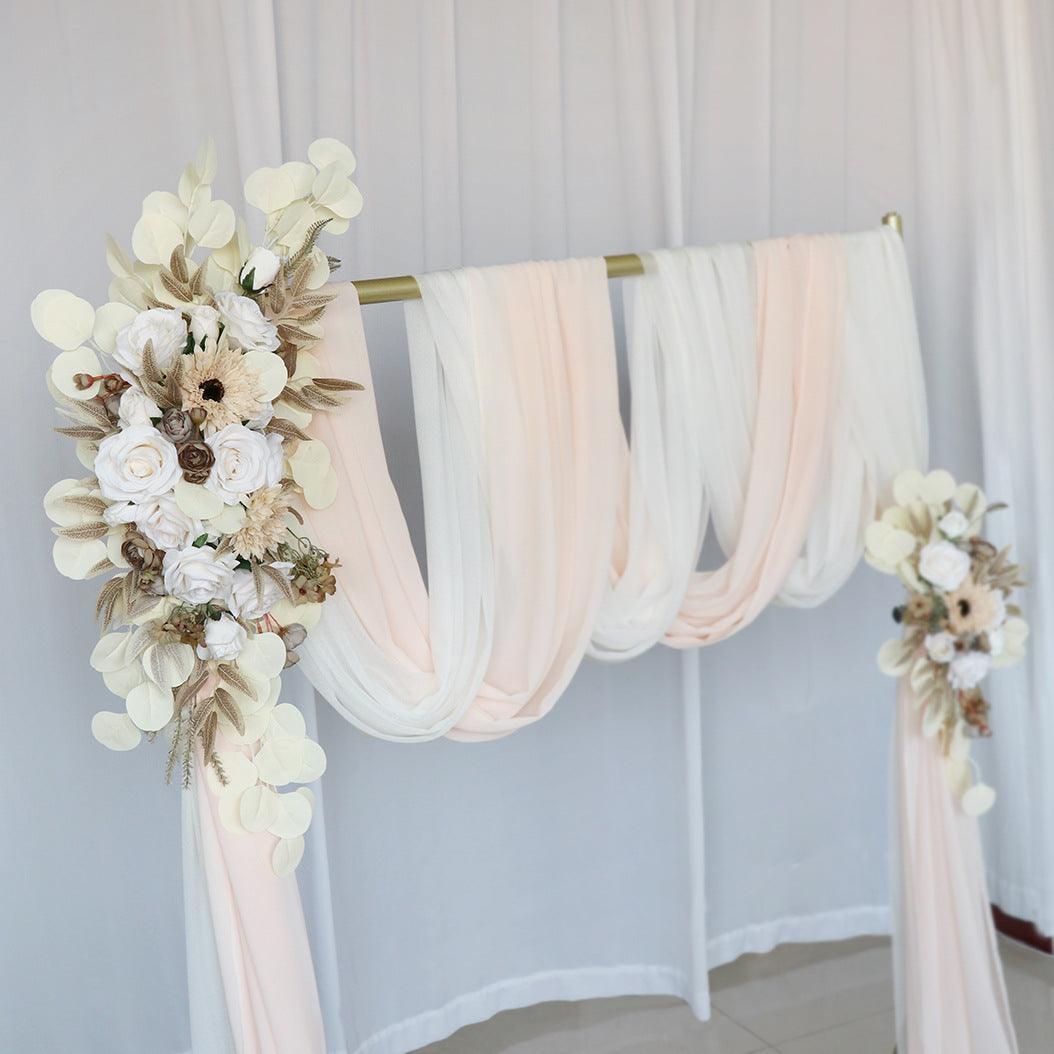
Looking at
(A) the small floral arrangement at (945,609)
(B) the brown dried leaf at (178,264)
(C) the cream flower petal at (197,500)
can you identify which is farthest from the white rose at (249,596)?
(A) the small floral arrangement at (945,609)

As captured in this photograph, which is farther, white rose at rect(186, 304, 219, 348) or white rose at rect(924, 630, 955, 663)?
white rose at rect(924, 630, 955, 663)

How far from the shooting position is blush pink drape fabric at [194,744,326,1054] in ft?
6.22

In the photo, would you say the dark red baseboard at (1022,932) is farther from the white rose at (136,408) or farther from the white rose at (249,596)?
the white rose at (136,408)

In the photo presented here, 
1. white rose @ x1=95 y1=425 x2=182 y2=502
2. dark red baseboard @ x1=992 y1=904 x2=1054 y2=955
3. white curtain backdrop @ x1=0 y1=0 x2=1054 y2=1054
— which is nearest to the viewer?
white rose @ x1=95 y1=425 x2=182 y2=502

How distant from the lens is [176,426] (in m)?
1.77

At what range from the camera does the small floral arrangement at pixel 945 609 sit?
2.40 meters

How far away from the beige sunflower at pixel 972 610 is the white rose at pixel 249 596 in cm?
129

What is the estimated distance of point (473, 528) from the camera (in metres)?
2.12

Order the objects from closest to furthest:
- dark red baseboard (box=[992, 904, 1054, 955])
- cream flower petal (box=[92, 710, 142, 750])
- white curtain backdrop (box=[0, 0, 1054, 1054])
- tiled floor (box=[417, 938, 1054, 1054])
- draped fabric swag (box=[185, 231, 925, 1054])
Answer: cream flower petal (box=[92, 710, 142, 750]) → draped fabric swag (box=[185, 231, 925, 1054]) → white curtain backdrop (box=[0, 0, 1054, 1054]) → tiled floor (box=[417, 938, 1054, 1054]) → dark red baseboard (box=[992, 904, 1054, 955])

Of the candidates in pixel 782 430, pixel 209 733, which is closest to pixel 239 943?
pixel 209 733

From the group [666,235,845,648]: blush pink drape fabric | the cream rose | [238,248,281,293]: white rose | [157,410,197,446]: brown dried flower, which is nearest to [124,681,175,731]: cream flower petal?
the cream rose

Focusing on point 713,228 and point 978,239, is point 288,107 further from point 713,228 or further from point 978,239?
point 978,239

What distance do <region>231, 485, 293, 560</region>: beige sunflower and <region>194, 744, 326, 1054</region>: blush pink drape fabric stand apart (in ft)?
1.00

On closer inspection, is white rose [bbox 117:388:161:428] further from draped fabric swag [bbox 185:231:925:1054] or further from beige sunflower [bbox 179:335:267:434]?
draped fabric swag [bbox 185:231:925:1054]
